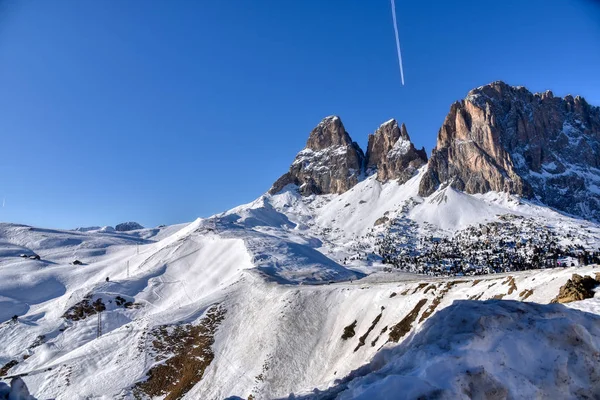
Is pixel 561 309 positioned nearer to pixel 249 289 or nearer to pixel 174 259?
pixel 249 289

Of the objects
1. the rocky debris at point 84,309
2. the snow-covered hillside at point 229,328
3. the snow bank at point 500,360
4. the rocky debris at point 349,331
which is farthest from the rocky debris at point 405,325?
the rocky debris at point 84,309

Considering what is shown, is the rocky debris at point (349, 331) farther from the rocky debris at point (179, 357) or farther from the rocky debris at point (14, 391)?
the rocky debris at point (14, 391)

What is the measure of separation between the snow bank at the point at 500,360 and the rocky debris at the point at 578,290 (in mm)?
10223

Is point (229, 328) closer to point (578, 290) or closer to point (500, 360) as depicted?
point (578, 290)

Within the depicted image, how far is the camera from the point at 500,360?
44.5ft

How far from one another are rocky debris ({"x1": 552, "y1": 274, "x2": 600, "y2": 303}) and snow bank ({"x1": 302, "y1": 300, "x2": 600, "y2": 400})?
10223 millimetres

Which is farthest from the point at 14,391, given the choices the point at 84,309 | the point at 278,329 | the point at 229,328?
the point at 84,309

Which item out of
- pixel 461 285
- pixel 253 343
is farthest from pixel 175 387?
pixel 461 285

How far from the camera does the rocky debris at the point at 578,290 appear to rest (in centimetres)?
2419

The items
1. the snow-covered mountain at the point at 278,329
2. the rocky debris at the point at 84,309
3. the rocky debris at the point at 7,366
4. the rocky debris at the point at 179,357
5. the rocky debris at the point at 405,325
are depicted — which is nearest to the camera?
the snow-covered mountain at the point at 278,329

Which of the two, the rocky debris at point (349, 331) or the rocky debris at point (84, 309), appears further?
the rocky debris at point (84, 309)

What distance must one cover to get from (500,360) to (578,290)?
1593 cm

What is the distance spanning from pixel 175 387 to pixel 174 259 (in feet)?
270

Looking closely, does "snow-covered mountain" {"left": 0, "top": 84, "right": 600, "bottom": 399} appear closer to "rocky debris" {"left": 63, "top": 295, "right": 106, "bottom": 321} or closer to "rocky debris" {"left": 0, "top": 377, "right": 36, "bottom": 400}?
"rocky debris" {"left": 63, "top": 295, "right": 106, "bottom": 321}
